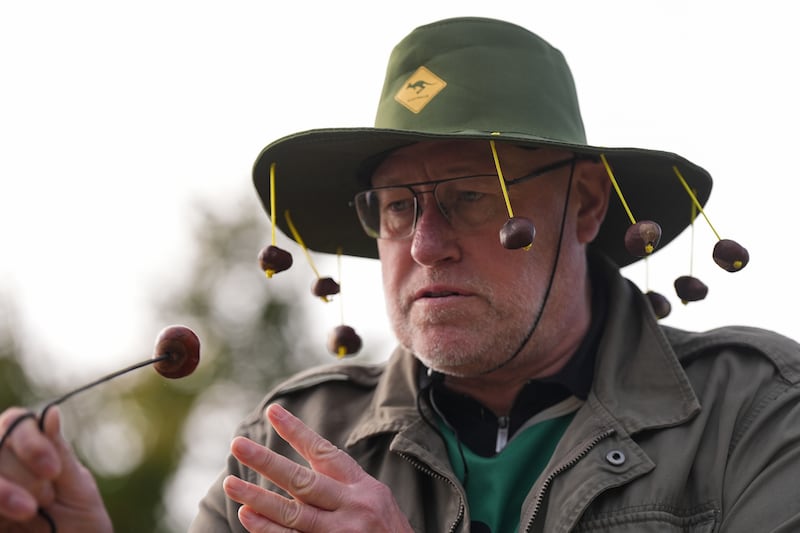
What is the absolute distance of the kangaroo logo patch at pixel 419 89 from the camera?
347 cm

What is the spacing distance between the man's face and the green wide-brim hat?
0.12 m

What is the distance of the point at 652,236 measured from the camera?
2.96 metres

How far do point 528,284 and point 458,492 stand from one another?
81 cm

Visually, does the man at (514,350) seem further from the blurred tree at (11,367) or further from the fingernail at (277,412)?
the blurred tree at (11,367)

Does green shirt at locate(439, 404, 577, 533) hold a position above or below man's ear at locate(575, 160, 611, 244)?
below

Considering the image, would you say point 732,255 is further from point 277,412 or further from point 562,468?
point 277,412

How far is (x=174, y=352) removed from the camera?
94.3 inches

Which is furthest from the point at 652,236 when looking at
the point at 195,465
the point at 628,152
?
the point at 195,465

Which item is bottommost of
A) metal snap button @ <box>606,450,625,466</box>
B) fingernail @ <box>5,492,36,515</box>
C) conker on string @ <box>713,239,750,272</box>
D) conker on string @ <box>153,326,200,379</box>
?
metal snap button @ <box>606,450,625,466</box>

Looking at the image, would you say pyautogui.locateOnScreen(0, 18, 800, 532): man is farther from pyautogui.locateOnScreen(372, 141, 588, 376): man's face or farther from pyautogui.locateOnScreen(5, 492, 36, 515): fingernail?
pyautogui.locateOnScreen(5, 492, 36, 515): fingernail

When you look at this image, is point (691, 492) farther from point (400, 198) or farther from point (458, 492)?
point (400, 198)

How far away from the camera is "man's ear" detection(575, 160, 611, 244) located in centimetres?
374

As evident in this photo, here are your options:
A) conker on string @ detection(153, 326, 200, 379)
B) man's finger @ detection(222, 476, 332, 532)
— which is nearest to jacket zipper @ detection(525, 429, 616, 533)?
man's finger @ detection(222, 476, 332, 532)

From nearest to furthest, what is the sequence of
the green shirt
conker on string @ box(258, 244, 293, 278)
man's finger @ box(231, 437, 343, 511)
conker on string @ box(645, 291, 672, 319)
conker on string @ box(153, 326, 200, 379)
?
conker on string @ box(153, 326, 200, 379), man's finger @ box(231, 437, 343, 511), the green shirt, conker on string @ box(258, 244, 293, 278), conker on string @ box(645, 291, 672, 319)
